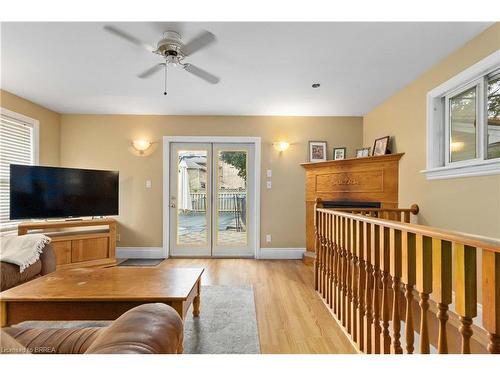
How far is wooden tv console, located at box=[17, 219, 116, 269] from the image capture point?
3.31 metres

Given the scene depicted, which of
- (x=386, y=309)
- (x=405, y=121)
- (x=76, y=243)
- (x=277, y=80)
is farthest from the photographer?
(x=76, y=243)

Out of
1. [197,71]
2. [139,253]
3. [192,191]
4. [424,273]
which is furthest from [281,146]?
[424,273]

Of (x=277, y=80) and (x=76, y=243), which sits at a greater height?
(x=277, y=80)

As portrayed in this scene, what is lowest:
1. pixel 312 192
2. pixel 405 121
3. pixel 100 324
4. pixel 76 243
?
pixel 100 324

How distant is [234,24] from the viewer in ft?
6.40

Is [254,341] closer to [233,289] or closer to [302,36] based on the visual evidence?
[233,289]

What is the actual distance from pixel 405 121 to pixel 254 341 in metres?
3.10

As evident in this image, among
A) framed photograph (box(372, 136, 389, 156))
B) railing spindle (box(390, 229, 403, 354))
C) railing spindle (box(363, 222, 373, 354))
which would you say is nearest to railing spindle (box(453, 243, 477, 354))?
railing spindle (box(390, 229, 403, 354))

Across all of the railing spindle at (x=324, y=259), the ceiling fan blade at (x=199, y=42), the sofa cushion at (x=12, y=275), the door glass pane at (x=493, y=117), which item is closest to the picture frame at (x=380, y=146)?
the door glass pane at (x=493, y=117)

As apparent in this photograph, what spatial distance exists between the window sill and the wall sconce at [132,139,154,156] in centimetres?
395

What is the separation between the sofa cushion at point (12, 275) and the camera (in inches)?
79.2

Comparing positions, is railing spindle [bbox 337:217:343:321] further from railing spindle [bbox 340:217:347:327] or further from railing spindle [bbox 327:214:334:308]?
railing spindle [bbox 327:214:334:308]

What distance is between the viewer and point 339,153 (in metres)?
4.23
